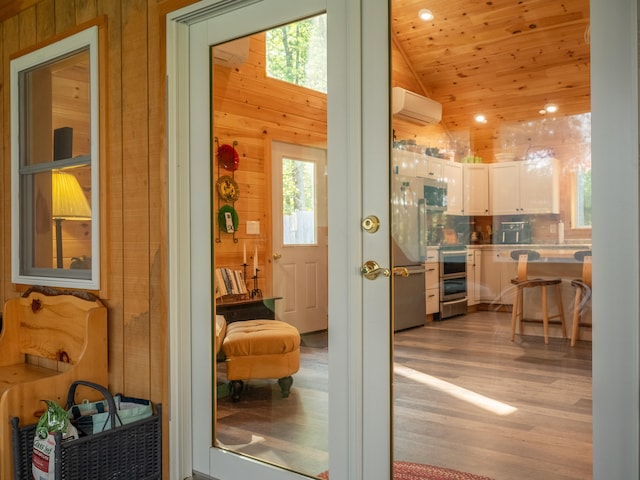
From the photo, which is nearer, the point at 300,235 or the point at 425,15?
the point at 425,15

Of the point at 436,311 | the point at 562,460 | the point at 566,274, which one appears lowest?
the point at 562,460

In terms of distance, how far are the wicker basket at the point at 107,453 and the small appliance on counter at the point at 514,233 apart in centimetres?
168

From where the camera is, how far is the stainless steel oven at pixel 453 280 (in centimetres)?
210

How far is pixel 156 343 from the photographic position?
282cm

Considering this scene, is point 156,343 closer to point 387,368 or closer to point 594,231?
point 387,368

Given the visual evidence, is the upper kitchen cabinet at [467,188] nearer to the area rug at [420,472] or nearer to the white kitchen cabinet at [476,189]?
the white kitchen cabinet at [476,189]

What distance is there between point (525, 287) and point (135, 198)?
1786mm

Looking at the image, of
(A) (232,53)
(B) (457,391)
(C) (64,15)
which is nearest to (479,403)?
(B) (457,391)

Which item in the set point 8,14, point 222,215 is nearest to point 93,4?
point 8,14

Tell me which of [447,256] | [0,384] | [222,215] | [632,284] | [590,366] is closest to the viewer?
[632,284]

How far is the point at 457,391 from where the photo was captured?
7.00ft

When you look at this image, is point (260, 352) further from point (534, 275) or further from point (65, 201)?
point (65, 201)

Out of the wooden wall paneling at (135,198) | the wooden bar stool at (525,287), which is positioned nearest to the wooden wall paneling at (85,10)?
the wooden wall paneling at (135,198)

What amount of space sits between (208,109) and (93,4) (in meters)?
0.95
